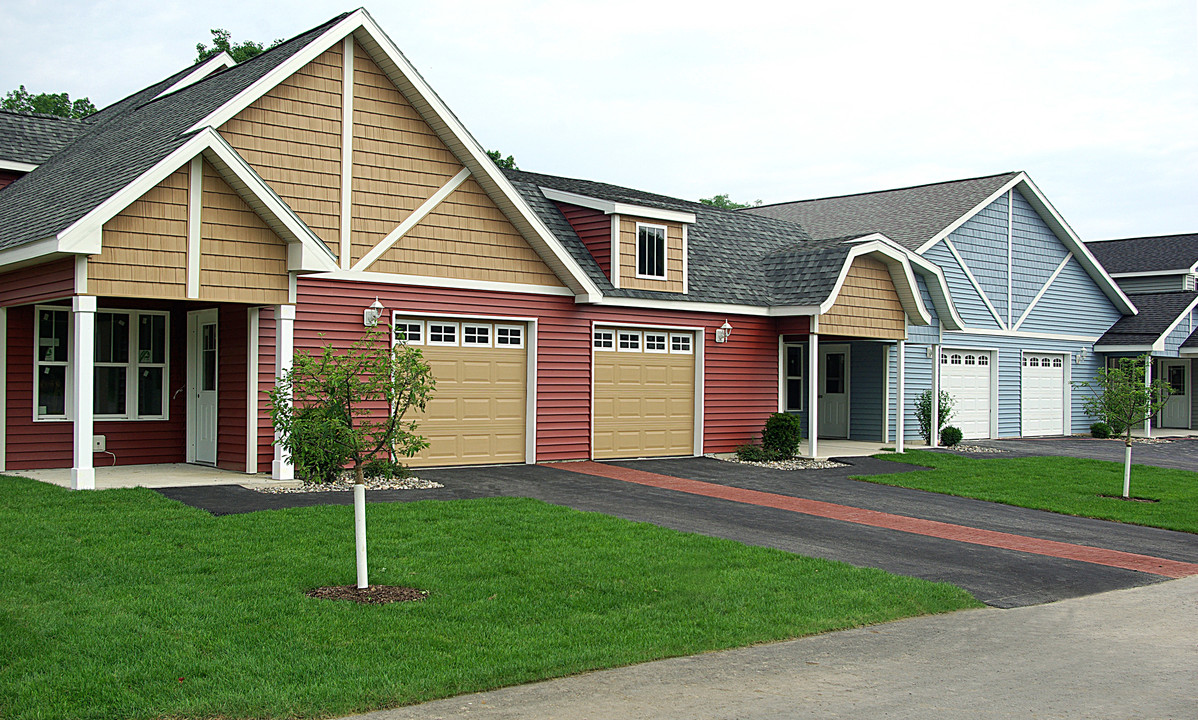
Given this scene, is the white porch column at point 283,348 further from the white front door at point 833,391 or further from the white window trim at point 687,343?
the white front door at point 833,391

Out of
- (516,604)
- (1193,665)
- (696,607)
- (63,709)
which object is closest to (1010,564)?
(1193,665)

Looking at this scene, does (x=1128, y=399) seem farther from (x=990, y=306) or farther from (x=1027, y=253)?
(x=1027, y=253)

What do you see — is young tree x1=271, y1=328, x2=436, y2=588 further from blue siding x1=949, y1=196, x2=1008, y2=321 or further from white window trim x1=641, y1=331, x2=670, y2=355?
blue siding x1=949, y1=196, x2=1008, y2=321

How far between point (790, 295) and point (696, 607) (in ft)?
43.3

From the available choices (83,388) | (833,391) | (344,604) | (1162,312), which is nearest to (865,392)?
(833,391)

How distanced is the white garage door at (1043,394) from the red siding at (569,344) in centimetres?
1062

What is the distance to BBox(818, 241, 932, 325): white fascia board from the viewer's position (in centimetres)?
1992

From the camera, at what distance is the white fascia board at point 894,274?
1992 centimetres

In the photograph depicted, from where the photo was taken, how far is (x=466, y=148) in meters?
15.8

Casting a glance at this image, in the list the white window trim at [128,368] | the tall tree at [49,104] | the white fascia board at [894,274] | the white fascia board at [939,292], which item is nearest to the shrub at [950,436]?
the white fascia board at [939,292]

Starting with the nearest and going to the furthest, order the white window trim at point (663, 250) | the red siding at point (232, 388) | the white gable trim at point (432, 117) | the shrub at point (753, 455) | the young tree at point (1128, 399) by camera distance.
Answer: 1. the white gable trim at point (432, 117)
2. the red siding at point (232, 388)
3. the young tree at point (1128, 399)
4. the white window trim at point (663, 250)
5. the shrub at point (753, 455)

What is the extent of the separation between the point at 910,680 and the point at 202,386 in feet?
40.2

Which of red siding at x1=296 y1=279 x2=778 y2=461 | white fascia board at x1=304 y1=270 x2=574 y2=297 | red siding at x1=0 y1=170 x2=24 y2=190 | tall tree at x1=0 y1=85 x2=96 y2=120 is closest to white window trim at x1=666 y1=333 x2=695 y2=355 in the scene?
red siding at x1=296 y1=279 x2=778 y2=461

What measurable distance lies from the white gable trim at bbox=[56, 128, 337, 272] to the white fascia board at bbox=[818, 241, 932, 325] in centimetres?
1002
